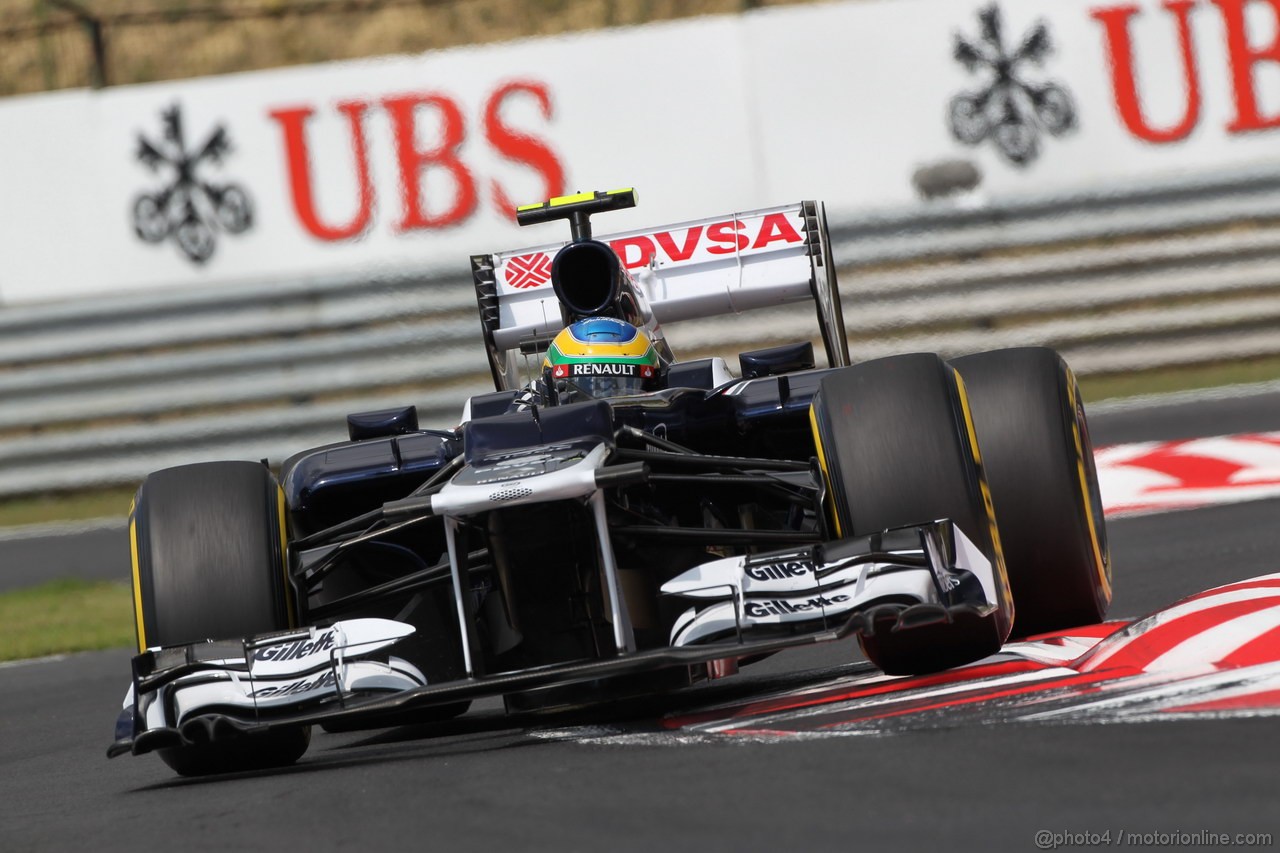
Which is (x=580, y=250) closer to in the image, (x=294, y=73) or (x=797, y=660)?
(x=797, y=660)

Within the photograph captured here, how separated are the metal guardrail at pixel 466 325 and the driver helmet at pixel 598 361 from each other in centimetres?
713

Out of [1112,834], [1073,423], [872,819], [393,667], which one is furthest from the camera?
[1073,423]

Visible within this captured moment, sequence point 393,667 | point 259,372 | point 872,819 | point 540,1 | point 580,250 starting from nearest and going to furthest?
point 872,819 → point 393,667 → point 580,250 → point 259,372 → point 540,1

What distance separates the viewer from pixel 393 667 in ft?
16.8

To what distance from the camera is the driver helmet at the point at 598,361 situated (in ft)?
20.7

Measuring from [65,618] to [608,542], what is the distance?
5943 millimetres

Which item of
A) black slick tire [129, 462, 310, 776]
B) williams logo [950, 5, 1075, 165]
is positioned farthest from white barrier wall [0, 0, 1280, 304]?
black slick tire [129, 462, 310, 776]

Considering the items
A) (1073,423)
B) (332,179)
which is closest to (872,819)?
(1073,423)

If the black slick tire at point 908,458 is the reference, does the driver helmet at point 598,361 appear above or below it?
above

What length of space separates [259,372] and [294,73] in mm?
2446

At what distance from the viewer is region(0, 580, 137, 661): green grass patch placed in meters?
9.30

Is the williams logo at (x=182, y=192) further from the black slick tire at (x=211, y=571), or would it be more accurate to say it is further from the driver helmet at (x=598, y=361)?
the black slick tire at (x=211, y=571)

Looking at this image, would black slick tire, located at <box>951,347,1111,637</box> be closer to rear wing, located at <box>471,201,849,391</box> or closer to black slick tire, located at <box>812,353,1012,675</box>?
black slick tire, located at <box>812,353,1012,675</box>

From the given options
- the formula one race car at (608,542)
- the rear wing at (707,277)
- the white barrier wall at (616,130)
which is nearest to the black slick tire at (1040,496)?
the formula one race car at (608,542)
